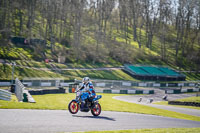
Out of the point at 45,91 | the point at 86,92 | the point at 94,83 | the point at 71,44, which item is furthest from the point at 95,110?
the point at 71,44

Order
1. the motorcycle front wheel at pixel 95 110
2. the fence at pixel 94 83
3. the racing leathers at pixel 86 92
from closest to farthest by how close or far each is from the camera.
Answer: the racing leathers at pixel 86 92 → the motorcycle front wheel at pixel 95 110 → the fence at pixel 94 83

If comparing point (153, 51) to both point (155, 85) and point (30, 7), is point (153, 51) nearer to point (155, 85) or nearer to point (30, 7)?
point (155, 85)

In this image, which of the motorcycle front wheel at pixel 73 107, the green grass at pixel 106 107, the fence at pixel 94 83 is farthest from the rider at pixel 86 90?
the fence at pixel 94 83

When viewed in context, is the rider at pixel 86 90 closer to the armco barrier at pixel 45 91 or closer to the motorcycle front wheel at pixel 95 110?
the motorcycle front wheel at pixel 95 110

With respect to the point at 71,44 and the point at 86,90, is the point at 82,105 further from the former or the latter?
→ the point at 71,44

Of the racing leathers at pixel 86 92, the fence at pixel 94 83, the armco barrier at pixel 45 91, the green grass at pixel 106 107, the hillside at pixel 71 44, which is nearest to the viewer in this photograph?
the racing leathers at pixel 86 92

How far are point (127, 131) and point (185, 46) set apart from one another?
277 feet

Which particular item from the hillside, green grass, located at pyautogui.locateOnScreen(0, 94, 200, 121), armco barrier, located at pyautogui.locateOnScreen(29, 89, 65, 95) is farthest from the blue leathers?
the hillside

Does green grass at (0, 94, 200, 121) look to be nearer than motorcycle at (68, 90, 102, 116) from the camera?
No

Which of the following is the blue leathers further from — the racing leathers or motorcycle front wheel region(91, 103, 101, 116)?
motorcycle front wheel region(91, 103, 101, 116)

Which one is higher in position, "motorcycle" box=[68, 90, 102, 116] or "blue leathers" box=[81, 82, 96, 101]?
"blue leathers" box=[81, 82, 96, 101]

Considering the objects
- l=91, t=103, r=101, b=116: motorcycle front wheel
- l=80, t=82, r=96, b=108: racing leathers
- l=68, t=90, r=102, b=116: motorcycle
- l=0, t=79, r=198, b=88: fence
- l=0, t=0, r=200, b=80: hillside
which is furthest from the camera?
l=0, t=0, r=200, b=80: hillside

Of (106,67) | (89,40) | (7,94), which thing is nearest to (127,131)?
(7,94)

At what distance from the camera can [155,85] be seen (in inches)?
2136
